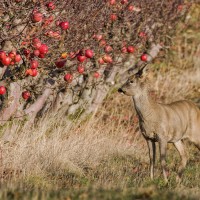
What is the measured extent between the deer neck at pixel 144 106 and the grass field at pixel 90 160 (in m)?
0.85

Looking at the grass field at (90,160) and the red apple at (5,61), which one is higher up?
the red apple at (5,61)

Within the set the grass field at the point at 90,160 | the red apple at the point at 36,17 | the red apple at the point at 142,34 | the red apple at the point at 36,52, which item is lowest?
the grass field at the point at 90,160

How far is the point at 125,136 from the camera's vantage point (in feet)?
42.9

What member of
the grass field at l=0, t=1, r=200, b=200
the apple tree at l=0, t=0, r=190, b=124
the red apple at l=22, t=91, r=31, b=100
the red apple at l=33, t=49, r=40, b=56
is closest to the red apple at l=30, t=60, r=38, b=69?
the apple tree at l=0, t=0, r=190, b=124

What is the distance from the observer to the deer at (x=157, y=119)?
9.84 meters

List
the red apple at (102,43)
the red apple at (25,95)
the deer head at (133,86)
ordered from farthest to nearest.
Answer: the red apple at (102,43) → the deer head at (133,86) → the red apple at (25,95)

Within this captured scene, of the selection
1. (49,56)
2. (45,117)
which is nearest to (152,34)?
(45,117)

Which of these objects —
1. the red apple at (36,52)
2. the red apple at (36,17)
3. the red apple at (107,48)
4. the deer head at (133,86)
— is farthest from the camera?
the red apple at (107,48)

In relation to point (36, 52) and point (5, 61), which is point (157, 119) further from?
point (5, 61)

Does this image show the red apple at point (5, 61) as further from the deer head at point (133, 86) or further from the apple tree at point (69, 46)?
the deer head at point (133, 86)

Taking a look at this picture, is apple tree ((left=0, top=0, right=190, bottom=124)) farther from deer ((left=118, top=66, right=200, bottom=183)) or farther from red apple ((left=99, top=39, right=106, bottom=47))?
deer ((left=118, top=66, right=200, bottom=183))

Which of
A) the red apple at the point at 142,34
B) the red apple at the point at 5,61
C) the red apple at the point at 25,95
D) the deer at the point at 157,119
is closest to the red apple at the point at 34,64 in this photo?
the red apple at the point at 5,61

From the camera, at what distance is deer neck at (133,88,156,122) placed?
988 centimetres

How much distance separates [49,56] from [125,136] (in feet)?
14.3
